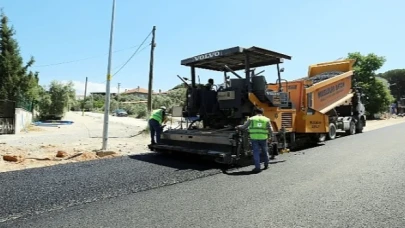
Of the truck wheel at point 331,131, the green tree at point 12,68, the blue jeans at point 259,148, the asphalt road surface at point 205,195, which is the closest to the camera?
the asphalt road surface at point 205,195

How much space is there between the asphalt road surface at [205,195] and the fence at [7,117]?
33.0 ft

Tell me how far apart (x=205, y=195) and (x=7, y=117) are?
14.1 meters

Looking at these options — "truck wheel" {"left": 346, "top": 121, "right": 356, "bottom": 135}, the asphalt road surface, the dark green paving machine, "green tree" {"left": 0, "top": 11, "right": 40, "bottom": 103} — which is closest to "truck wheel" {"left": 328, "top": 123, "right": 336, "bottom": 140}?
"truck wheel" {"left": 346, "top": 121, "right": 356, "bottom": 135}

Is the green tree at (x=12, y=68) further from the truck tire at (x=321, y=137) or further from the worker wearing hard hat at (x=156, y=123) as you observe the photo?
the truck tire at (x=321, y=137)

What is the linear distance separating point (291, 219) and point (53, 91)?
29324 mm

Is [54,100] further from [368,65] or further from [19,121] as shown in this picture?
[368,65]

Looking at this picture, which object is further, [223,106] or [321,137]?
[321,137]

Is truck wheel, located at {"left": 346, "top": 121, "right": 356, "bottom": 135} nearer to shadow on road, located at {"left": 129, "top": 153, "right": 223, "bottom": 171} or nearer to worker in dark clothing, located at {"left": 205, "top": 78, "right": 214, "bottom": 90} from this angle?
worker in dark clothing, located at {"left": 205, "top": 78, "right": 214, "bottom": 90}

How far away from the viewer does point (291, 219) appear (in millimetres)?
3984

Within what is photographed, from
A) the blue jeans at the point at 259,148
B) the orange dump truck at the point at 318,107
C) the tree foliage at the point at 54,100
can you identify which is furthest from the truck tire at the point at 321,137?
the tree foliage at the point at 54,100

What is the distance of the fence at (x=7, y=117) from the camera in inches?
617

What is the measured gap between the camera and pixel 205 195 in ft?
16.7

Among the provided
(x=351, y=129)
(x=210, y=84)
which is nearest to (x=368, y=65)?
(x=351, y=129)

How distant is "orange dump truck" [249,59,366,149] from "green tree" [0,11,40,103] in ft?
61.5
